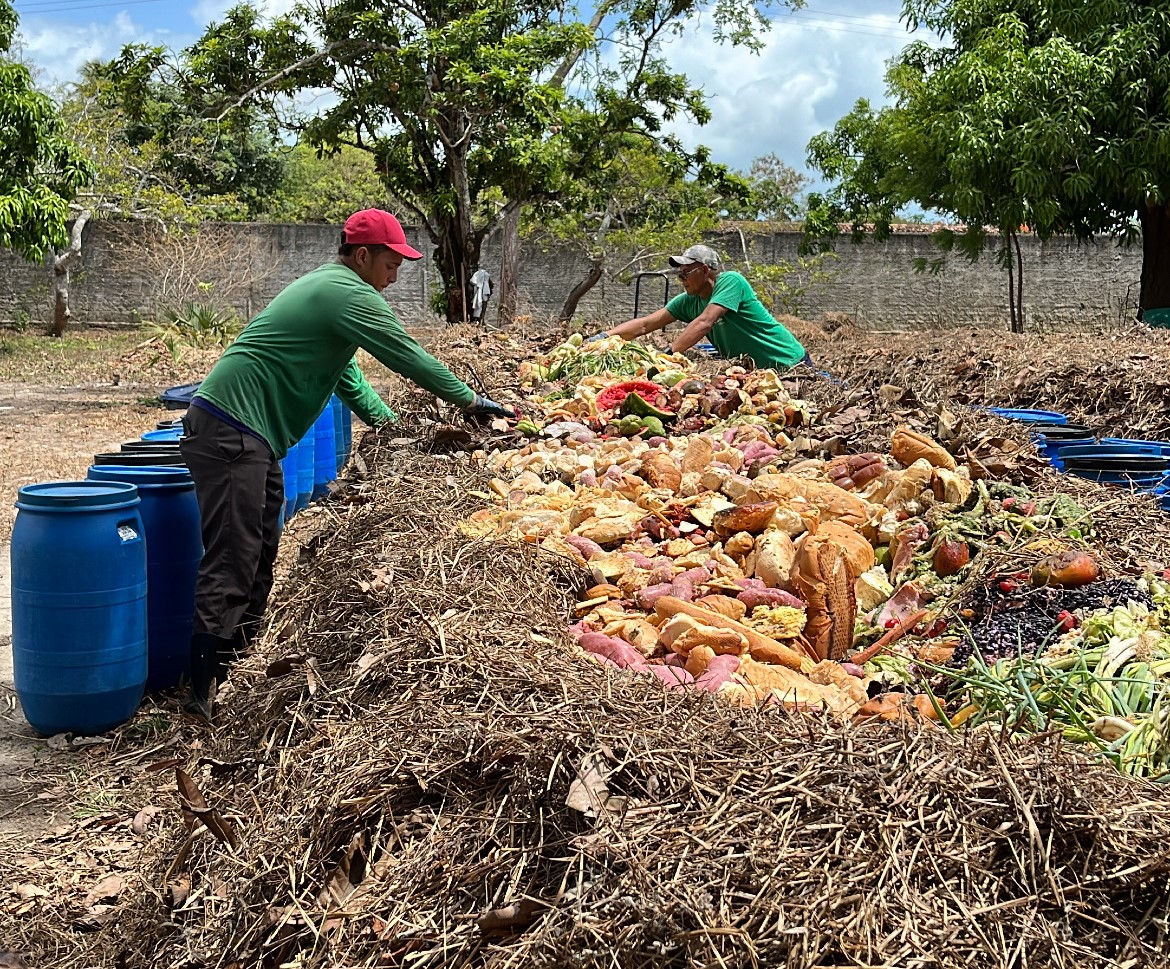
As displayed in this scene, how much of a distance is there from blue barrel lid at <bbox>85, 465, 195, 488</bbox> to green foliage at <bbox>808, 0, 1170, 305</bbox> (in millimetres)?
11788

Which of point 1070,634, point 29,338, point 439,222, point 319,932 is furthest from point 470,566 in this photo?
point 29,338

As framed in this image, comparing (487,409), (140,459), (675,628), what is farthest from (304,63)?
(675,628)

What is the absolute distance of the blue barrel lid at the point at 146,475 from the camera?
4457mm

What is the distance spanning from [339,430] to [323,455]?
3.32 ft

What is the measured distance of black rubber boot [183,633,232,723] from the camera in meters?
4.05

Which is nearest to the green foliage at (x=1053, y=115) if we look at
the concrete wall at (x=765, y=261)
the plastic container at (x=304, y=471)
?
the concrete wall at (x=765, y=261)

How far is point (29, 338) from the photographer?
21281mm

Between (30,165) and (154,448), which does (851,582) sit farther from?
(30,165)

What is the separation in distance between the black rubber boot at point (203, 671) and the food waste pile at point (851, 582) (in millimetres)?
1118

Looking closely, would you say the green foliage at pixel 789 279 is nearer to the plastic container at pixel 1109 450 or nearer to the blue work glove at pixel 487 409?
the plastic container at pixel 1109 450

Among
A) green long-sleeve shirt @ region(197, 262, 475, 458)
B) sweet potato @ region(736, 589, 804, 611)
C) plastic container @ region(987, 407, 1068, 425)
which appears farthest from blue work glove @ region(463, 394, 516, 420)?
plastic container @ region(987, 407, 1068, 425)

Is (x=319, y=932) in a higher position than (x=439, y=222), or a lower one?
lower

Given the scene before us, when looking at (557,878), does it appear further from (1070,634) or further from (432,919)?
(1070,634)

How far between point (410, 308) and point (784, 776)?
23.2 metres
